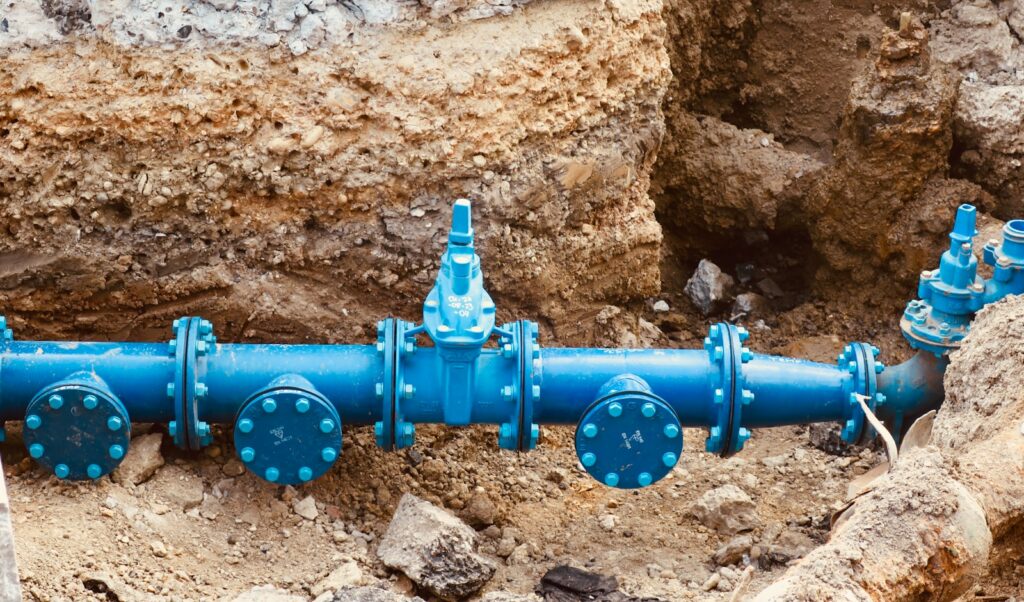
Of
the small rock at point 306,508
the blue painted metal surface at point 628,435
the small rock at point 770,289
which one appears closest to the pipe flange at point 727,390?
the blue painted metal surface at point 628,435

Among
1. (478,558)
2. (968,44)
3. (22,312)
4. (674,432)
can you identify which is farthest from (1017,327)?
(22,312)

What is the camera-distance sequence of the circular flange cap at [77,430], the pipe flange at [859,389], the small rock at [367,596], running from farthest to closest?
the pipe flange at [859,389]
the circular flange cap at [77,430]
the small rock at [367,596]

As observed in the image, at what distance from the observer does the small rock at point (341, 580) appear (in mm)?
3674

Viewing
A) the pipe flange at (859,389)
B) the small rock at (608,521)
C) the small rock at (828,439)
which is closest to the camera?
the pipe flange at (859,389)

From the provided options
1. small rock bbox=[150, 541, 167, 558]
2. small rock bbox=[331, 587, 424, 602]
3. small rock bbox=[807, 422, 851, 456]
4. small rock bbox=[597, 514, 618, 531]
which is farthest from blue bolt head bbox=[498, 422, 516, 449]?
small rock bbox=[807, 422, 851, 456]

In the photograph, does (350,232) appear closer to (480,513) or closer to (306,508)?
(306,508)

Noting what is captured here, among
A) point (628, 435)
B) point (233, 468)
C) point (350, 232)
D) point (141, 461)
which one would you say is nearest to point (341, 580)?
point (233, 468)

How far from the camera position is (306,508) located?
4.15 metres

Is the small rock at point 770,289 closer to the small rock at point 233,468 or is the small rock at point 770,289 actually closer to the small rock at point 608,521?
the small rock at point 608,521

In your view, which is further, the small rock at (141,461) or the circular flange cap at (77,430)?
the small rock at (141,461)

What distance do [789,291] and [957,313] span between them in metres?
1.59

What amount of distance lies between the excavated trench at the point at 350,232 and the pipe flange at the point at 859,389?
33 cm

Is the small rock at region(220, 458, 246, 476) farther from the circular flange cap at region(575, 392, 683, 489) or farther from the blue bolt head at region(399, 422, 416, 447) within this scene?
the circular flange cap at region(575, 392, 683, 489)

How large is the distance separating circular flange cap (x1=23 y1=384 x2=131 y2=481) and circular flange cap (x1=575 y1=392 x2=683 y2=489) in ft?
4.48
